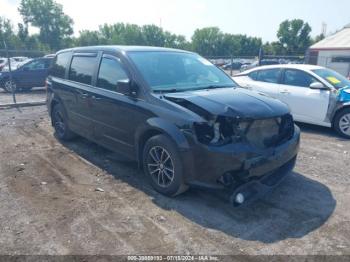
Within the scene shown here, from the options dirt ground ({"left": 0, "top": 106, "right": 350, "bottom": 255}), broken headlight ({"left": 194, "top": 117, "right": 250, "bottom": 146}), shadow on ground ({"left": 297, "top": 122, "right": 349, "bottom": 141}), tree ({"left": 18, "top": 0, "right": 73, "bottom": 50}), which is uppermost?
tree ({"left": 18, "top": 0, "right": 73, "bottom": 50})

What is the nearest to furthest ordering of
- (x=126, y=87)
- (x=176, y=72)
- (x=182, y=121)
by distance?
(x=182, y=121), (x=126, y=87), (x=176, y=72)

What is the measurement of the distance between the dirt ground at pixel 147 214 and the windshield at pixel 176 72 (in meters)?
1.50

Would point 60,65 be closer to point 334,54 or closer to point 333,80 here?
point 333,80

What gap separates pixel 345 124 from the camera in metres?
6.80

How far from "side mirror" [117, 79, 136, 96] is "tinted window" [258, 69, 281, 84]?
4.86 m

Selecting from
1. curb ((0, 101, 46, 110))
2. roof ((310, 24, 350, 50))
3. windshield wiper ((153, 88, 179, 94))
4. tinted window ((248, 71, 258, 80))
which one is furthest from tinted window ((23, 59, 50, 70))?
roof ((310, 24, 350, 50))

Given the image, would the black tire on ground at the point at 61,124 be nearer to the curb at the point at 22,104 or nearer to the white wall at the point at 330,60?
the curb at the point at 22,104

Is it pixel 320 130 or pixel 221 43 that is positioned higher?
pixel 221 43

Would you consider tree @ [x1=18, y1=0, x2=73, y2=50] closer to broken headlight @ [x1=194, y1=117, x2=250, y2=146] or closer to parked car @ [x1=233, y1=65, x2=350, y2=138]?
parked car @ [x1=233, y1=65, x2=350, y2=138]

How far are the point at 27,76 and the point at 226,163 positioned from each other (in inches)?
568

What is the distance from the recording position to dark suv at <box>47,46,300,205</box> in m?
3.54

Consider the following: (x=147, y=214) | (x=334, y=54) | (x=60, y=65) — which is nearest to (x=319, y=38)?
(x=334, y=54)

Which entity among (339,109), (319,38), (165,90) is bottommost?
(339,109)

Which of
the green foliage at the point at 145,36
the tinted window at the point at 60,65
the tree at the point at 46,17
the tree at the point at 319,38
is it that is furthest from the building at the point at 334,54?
the tree at the point at 46,17
